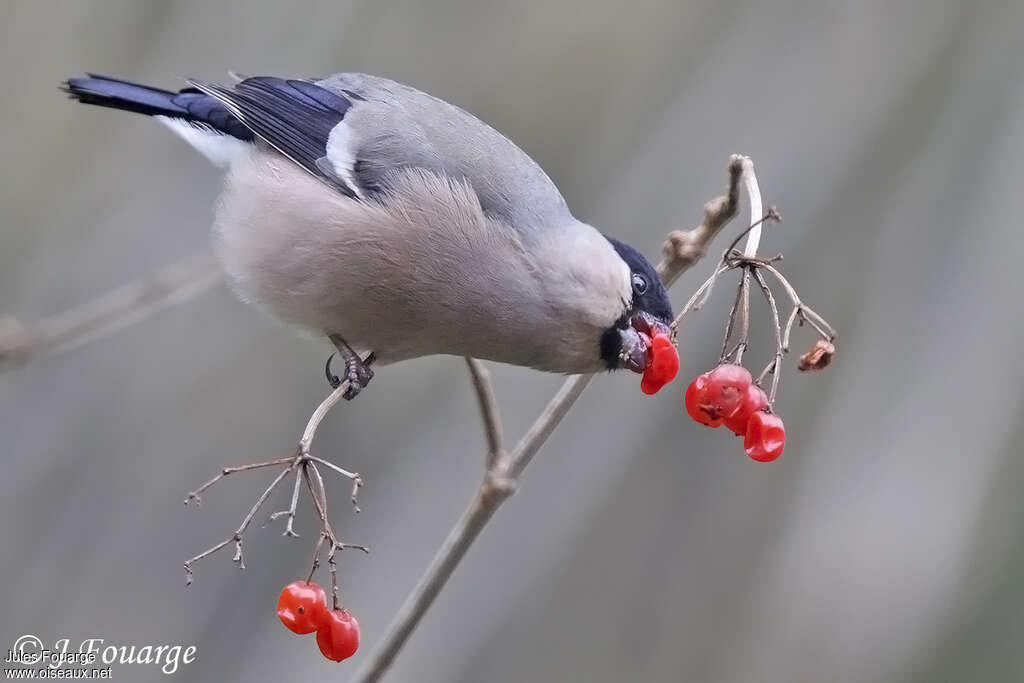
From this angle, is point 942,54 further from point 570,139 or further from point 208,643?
point 208,643

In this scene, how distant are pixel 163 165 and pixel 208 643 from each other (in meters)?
1.45

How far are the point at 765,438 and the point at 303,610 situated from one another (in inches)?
30.5

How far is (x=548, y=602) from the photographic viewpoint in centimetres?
376

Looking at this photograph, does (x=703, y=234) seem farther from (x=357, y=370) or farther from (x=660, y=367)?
(x=357, y=370)

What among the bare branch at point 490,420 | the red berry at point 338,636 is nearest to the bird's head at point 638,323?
the bare branch at point 490,420

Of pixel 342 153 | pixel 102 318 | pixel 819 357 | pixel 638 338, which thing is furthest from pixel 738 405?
pixel 342 153

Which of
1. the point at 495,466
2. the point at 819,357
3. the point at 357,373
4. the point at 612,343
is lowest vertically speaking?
the point at 357,373

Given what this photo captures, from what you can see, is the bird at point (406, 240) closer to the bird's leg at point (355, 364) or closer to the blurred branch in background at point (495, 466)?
the bird's leg at point (355, 364)

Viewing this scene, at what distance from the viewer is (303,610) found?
187 centimetres

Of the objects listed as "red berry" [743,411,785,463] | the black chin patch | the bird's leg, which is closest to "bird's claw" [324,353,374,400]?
the bird's leg

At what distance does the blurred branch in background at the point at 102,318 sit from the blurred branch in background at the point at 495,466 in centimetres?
69

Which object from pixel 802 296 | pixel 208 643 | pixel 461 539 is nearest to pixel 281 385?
pixel 208 643

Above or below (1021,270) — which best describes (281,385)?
below

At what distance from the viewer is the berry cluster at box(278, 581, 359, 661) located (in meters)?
1.84
